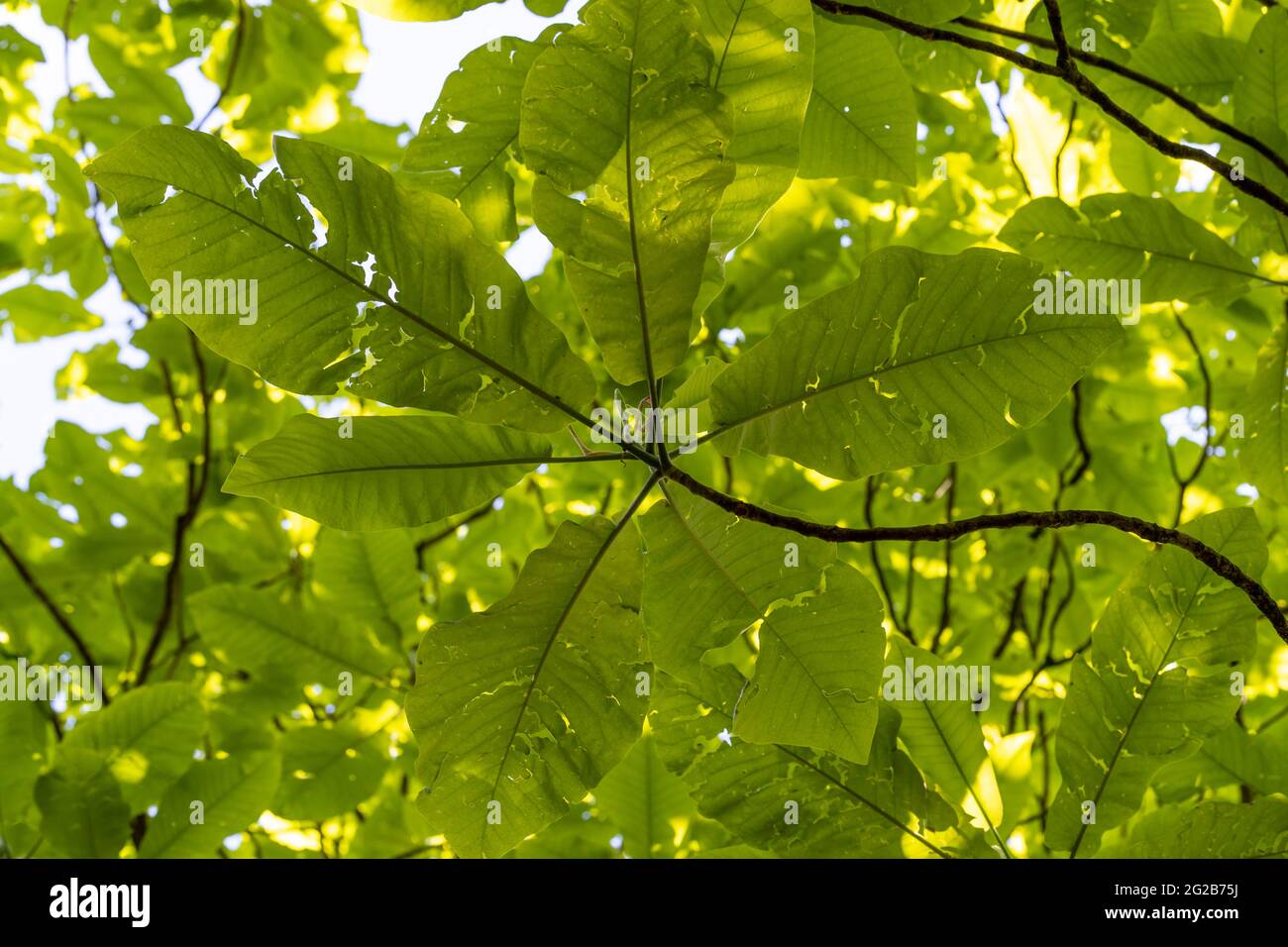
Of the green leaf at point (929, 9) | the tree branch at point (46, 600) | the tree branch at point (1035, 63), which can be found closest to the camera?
the tree branch at point (1035, 63)

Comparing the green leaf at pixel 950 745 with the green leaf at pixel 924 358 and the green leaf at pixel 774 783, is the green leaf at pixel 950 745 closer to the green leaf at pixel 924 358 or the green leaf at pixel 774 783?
the green leaf at pixel 774 783

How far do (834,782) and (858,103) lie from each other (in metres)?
1.03

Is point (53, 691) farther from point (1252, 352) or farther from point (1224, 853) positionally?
point (1252, 352)

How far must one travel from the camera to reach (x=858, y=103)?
4.96ft

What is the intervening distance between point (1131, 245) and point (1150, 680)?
0.77 meters

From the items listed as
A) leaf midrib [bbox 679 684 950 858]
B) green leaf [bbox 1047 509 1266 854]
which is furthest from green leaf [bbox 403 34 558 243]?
green leaf [bbox 1047 509 1266 854]

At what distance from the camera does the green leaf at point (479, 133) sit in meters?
1.39

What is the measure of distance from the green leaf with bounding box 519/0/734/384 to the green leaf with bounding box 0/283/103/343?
2.33 meters

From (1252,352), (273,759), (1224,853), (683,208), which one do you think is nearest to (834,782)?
(1224,853)

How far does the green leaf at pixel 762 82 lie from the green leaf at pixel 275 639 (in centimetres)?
156

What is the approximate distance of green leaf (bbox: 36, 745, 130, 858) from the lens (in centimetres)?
186

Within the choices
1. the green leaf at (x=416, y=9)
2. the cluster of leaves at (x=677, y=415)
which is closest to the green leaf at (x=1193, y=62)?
the cluster of leaves at (x=677, y=415)
